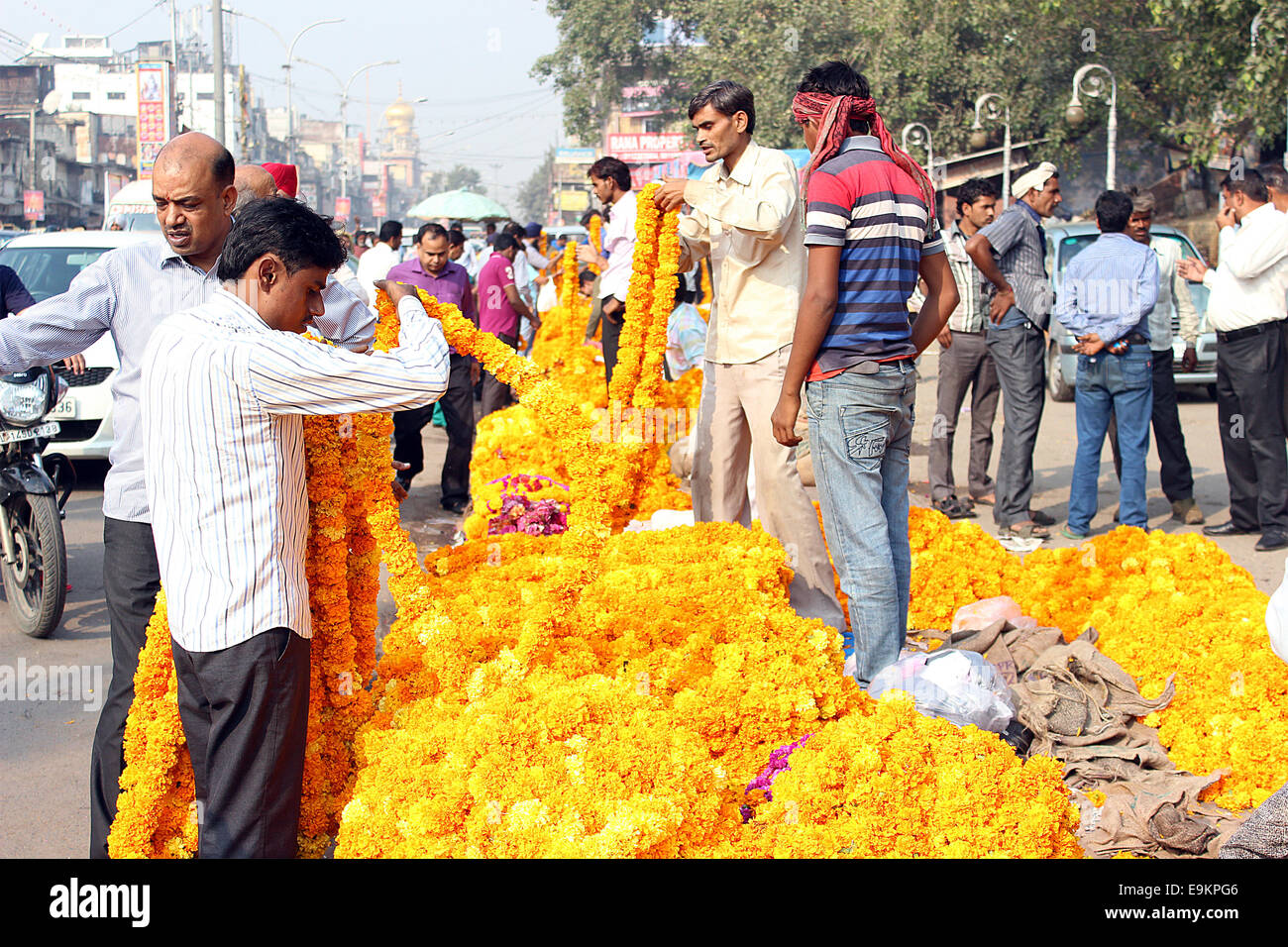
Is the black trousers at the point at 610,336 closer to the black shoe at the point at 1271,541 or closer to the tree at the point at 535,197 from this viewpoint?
the black shoe at the point at 1271,541

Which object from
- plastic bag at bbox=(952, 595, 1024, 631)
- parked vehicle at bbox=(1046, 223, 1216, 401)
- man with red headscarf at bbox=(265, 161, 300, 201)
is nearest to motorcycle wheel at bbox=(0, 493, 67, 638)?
man with red headscarf at bbox=(265, 161, 300, 201)

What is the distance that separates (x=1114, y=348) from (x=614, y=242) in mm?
3540

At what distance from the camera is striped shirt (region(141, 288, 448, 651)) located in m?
2.48

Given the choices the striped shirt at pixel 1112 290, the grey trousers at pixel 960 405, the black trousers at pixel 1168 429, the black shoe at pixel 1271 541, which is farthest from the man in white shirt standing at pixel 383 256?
the black shoe at pixel 1271 541

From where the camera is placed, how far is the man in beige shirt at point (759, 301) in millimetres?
4645

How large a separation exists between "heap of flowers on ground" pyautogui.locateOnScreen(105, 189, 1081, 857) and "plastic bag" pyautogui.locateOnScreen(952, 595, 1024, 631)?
1234mm

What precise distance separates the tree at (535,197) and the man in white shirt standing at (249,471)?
111495 mm

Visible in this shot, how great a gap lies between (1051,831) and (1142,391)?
16.4 feet

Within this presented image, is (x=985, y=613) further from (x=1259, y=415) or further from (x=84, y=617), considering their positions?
(x=84, y=617)

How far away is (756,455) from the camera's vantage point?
4.76 m

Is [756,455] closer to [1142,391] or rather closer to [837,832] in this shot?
[837,832]

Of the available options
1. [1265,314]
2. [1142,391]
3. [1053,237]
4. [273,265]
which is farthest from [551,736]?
[1053,237]

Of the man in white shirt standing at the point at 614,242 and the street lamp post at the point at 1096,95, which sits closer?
the man in white shirt standing at the point at 614,242
